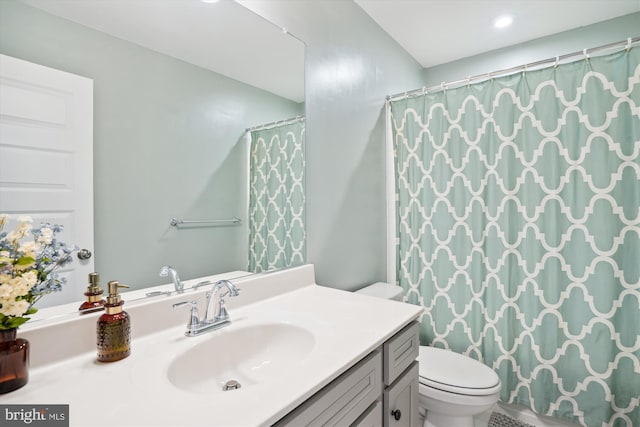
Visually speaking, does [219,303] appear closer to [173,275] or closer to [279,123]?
[173,275]

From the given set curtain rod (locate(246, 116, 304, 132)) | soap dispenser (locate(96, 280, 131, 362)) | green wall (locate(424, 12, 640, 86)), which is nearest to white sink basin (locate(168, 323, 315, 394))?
soap dispenser (locate(96, 280, 131, 362))

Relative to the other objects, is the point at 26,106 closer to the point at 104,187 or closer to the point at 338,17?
the point at 104,187

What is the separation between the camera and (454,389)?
1438mm

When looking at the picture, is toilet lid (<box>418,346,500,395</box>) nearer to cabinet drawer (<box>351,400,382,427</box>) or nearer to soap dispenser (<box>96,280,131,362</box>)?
cabinet drawer (<box>351,400,382,427</box>)

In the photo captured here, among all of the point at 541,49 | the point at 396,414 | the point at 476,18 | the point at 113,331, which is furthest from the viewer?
the point at 541,49

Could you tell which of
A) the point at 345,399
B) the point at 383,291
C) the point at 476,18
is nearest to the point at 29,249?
the point at 345,399

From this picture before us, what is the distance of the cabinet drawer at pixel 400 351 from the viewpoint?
38.9 inches

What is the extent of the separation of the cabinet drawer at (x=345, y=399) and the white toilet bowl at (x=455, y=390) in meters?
0.68

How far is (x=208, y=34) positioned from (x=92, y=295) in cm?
93

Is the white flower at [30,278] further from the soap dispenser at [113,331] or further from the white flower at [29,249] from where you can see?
the soap dispenser at [113,331]

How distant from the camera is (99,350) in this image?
76 centimetres

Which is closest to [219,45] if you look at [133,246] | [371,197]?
[133,246]

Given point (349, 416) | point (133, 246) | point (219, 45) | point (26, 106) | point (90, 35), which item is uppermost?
point (219, 45)

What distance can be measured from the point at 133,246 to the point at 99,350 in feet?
0.97
